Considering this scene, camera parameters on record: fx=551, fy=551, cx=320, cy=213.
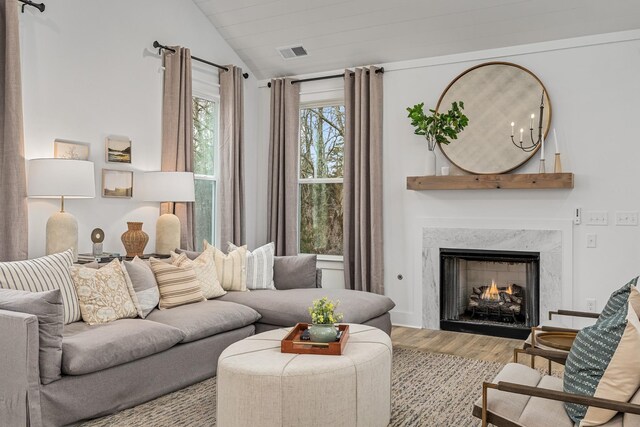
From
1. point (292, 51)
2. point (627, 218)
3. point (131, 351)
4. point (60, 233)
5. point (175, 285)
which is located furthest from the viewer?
point (292, 51)

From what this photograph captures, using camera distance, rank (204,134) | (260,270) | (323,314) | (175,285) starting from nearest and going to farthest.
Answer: (323,314)
(175,285)
(260,270)
(204,134)

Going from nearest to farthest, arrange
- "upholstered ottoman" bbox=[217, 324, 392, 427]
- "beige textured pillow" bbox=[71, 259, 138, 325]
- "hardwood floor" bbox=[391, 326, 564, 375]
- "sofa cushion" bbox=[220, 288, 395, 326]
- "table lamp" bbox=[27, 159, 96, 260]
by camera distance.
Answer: "upholstered ottoman" bbox=[217, 324, 392, 427] < "beige textured pillow" bbox=[71, 259, 138, 325] < "table lamp" bbox=[27, 159, 96, 260] < "sofa cushion" bbox=[220, 288, 395, 326] < "hardwood floor" bbox=[391, 326, 564, 375]

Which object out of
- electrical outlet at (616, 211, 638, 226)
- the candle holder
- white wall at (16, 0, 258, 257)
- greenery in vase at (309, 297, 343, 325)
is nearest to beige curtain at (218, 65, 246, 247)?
white wall at (16, 0, 258, 257)

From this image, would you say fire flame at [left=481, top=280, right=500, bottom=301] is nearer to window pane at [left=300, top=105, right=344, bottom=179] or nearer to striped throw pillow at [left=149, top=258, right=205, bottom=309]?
window pane at [left=300, top=105, right=344, bottom=179]

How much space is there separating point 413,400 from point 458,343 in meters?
1.57

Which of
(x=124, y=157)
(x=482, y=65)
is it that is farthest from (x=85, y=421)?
(x=482, y=65)

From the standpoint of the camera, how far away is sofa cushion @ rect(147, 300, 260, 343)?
3564mm

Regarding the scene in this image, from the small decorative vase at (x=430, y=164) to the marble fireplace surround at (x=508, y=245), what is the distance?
1.55 ft

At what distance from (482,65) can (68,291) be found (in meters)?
3.90

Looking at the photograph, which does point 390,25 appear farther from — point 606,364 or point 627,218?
point 606,364

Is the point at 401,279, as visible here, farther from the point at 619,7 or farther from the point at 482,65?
the point at 619,7

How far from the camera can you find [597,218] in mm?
4566

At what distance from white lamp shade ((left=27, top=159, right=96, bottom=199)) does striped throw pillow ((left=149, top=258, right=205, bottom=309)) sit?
2.50 ft

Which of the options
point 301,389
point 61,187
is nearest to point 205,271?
point 61,187
